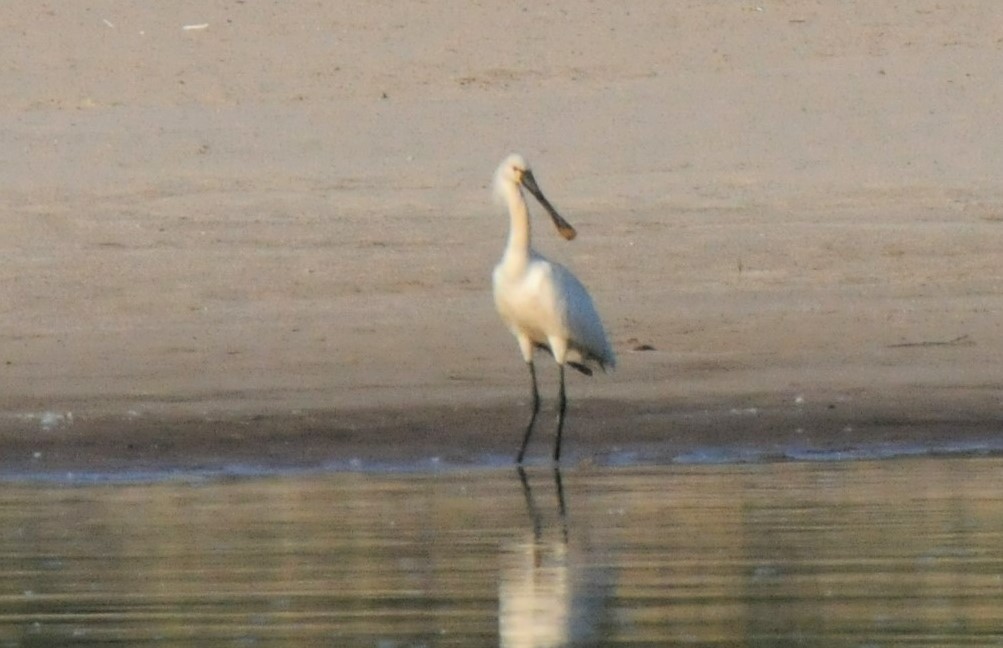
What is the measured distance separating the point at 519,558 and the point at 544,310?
3898 millimetres

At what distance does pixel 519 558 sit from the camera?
321 inches

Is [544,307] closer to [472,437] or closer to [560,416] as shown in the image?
[560,416]

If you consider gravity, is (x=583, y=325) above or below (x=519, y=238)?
below

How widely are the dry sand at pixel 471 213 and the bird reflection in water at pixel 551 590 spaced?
9.70 feet

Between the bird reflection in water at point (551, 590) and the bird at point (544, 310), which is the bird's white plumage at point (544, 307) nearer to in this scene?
the bird at point (544, 310)

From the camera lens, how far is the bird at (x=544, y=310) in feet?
39.3

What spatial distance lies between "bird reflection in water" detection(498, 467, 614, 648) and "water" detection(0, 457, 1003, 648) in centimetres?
1

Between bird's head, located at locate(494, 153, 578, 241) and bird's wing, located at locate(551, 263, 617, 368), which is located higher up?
bird's head, located at locate(494, 153, 578, 241)

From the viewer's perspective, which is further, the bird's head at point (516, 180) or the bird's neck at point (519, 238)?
the bird's head at point (516, 180)

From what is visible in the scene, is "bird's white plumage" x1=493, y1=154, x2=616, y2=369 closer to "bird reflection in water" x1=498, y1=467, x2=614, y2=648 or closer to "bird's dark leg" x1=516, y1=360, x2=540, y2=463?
"bird's dark leg" x1=516, y1=360, x2=540, y2=463

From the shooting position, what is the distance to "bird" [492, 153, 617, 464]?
1197 centimetres

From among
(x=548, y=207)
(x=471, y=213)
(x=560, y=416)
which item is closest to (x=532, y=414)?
(x=560, y=416)

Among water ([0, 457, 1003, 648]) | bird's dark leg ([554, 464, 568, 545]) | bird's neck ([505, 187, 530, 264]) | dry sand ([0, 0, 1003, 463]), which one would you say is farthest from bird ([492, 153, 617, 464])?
water ([0, 457, 1003, 648])

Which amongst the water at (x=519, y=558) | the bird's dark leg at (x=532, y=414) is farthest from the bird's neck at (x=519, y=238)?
the water at (x=519, y=558)
